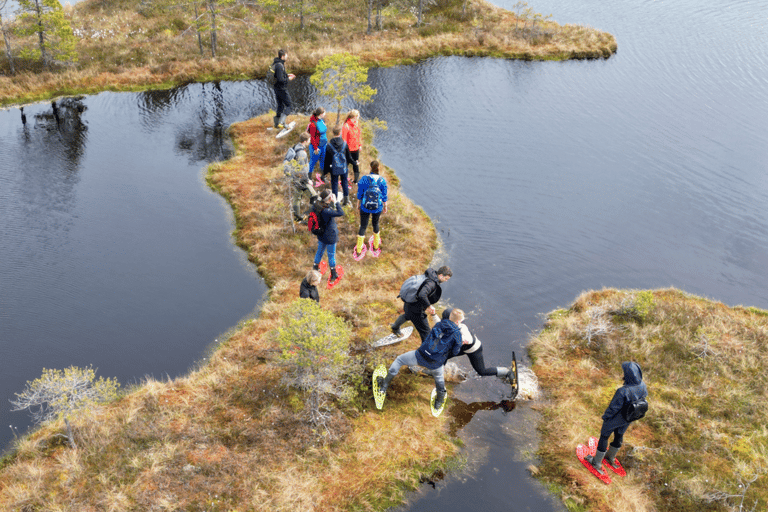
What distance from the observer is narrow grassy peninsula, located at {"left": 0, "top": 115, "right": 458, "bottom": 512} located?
26.2 feet

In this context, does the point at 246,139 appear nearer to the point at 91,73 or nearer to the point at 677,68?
the point at 91,73

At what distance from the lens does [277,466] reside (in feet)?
28.2

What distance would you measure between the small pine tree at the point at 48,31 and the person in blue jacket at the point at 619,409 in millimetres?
28117

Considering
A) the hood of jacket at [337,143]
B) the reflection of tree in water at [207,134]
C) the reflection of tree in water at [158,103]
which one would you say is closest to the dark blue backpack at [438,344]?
the hood of jacket at [337,143]

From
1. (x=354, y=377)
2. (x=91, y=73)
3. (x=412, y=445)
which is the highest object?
(x=91, y=73)

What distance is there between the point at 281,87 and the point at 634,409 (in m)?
16.5

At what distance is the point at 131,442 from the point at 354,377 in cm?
416

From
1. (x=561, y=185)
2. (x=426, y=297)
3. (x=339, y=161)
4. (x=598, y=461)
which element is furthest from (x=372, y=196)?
(x=561, y=185)

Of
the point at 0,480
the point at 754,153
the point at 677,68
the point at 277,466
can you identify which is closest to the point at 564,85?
the point at 677,68

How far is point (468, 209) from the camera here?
56.6 feet

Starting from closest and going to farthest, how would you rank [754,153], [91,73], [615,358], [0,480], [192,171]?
[0,480] < [615,358] < [192,171] < [754,153] < [91,73]

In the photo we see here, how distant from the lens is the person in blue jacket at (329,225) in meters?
11.7

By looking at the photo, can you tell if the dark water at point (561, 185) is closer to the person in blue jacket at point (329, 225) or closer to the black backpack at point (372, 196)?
the black backpack at point (372, 196)

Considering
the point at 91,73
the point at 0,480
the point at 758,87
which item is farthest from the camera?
the point at 758,87
